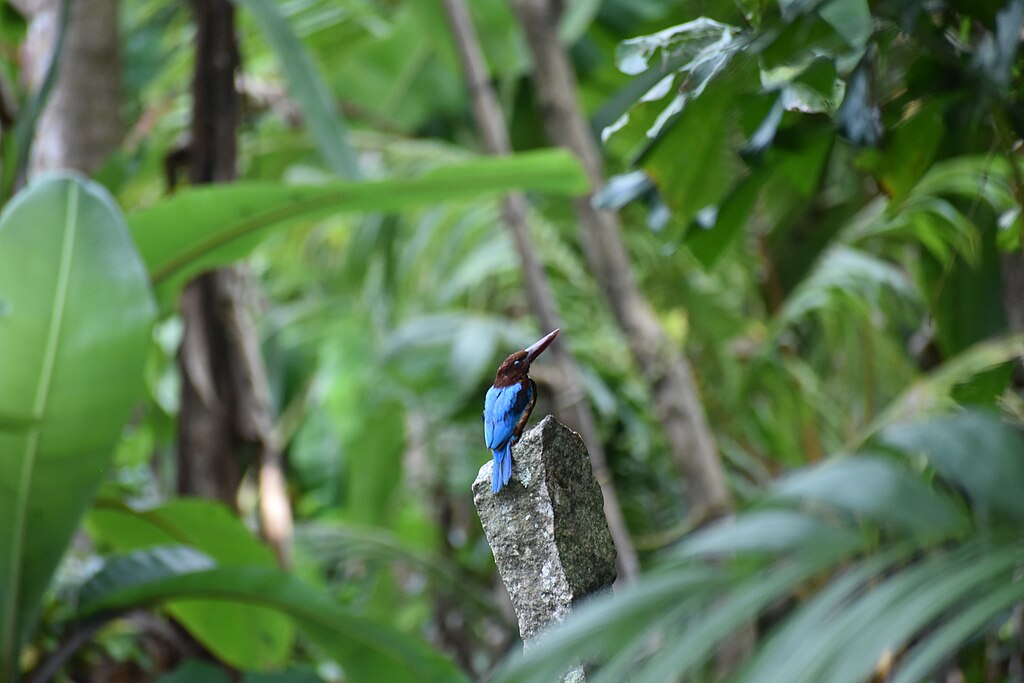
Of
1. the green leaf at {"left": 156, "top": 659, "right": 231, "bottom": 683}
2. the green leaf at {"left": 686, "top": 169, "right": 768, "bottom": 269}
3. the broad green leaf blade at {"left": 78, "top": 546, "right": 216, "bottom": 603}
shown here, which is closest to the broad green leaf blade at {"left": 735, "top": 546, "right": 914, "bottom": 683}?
the green leaf at {"left": 686, "top": 169, "right": 768, "bottom": 269}

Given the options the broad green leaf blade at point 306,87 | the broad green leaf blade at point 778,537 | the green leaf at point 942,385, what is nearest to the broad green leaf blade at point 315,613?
the broad green leaf blade at point 306,87

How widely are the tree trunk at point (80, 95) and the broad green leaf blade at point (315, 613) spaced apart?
32.3 inches

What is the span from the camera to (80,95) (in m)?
1.78

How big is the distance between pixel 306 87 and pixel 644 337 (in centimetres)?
63

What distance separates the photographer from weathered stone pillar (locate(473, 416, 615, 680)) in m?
0.48

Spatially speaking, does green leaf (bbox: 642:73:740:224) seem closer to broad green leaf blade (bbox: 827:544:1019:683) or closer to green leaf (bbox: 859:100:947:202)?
green leaf (bbox: 859:100:947:202)

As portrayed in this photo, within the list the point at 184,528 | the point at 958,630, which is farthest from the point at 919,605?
the point at 184,528

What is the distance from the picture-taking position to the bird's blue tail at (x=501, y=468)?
1.59ft

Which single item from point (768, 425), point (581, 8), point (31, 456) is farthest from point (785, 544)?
point (768, 425)

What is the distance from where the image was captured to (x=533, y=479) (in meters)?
0.49

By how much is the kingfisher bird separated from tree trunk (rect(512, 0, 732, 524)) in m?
1.11

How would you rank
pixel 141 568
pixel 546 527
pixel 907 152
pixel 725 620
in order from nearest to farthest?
pixel 725 620 < pixel 546 527 < pixel 907 152 < pixel 141 568

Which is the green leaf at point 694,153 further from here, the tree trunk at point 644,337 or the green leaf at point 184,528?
the green leaf at point 184,528

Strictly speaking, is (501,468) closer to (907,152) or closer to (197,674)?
(907,152)
